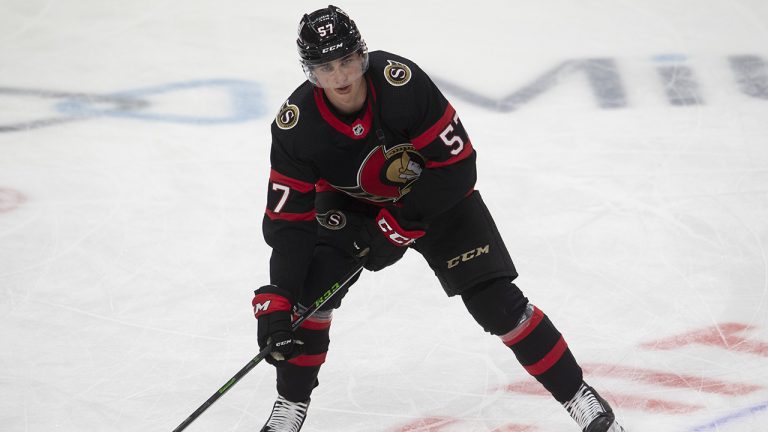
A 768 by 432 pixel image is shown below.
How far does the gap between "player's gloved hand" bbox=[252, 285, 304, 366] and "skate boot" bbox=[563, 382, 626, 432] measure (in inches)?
35.5

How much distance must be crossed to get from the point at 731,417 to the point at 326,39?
1.83m

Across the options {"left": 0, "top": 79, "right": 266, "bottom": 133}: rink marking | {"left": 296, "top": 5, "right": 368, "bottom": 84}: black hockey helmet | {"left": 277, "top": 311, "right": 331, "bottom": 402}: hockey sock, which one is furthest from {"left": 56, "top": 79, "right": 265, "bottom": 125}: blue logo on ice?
{"left": 296, "top": 5, "right": 368, "bottom": 84}: black hockey helmet

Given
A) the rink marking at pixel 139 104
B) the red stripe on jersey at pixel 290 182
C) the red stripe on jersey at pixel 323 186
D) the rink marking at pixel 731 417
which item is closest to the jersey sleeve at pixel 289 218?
the red stripe on jersey at pixel 290 182

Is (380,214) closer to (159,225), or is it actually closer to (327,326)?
(327,326)

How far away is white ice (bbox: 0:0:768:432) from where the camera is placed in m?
3.75

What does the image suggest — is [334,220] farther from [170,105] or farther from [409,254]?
[170,105]

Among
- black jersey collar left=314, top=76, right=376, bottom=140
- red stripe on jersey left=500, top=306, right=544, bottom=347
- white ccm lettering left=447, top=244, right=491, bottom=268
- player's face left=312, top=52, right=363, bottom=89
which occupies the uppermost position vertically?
player's face left=312, top=52, right=363, bottom=89

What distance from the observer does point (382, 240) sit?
3301 millimetres

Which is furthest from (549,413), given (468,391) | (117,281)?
(117,281)

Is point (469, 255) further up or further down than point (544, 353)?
further up

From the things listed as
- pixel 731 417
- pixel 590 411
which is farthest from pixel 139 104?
pixel 731 417

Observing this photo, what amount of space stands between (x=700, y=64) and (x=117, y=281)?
349 cm

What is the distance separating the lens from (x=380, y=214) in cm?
325

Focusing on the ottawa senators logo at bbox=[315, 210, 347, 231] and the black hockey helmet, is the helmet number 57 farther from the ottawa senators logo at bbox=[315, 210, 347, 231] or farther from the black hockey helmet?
the ottawa senators logo at bbox=[315, 210, 347, 231]
